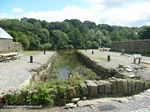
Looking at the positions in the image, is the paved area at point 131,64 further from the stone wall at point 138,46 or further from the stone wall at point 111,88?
the stone wall at point 138,46

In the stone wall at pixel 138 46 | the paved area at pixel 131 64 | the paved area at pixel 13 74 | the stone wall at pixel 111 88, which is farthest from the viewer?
the stone wall at pixel 138 46

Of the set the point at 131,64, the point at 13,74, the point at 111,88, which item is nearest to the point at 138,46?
the point at 131,64

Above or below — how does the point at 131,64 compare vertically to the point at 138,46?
below

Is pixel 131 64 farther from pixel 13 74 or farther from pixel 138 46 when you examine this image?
pixel 138 46

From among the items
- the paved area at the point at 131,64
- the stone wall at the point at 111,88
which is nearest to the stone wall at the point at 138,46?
the paved area at the point at 131,64

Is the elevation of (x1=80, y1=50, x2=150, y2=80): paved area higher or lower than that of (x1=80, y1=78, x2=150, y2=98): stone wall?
lower

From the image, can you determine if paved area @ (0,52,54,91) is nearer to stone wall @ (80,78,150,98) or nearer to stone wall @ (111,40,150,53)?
stone wall @ (80,78,150,98)

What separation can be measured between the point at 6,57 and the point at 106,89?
25.6m

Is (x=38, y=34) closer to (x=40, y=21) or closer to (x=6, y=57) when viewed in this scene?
(x=40, y=21)

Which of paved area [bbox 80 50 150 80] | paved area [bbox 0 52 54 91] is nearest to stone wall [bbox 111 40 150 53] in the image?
paved area [bbox 80 50 150 80]

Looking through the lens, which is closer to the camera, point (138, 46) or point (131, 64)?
point (131, 64)

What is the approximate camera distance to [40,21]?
506 feet

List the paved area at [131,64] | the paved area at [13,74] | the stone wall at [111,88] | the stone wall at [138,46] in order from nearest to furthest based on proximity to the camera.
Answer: the stone wall at [111,88] → the paved area at [13,74] → the paved area at [131,64] → the stone wall at [138,46]

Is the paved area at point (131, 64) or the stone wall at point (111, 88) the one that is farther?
the paved area at point (131, 64)
